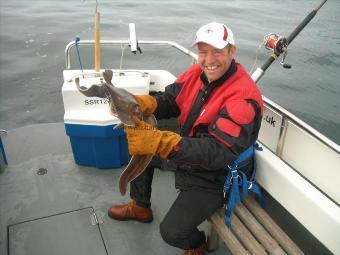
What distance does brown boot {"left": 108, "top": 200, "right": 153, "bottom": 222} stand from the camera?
2.97 meters

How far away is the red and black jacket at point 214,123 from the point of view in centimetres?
210

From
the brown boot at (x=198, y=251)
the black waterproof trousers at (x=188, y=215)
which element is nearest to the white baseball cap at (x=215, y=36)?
the black waterproof trousers at (x=188, y=215)

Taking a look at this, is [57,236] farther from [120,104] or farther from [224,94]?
[224,94]

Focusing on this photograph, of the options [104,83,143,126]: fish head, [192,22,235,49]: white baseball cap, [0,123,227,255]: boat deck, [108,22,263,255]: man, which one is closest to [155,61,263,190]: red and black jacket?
[108,22,263,255]: man

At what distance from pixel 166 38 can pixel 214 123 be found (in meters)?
11.5

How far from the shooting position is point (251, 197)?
8.43 feet

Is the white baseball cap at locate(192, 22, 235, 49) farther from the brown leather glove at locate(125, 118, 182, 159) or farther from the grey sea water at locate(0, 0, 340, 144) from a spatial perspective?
the grey sea water at locate(0, 0, 340, 144)

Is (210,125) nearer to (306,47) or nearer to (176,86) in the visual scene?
(176,86)

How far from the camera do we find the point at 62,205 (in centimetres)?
316

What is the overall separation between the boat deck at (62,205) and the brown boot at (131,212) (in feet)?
0.18

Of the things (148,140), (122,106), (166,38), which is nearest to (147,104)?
(122,106)

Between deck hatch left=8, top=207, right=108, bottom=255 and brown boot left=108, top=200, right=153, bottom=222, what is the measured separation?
192 mm

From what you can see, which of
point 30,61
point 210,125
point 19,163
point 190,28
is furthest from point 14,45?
point 210,125

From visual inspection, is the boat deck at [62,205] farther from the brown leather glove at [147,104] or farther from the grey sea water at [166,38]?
the grey sea water at [166,38]
